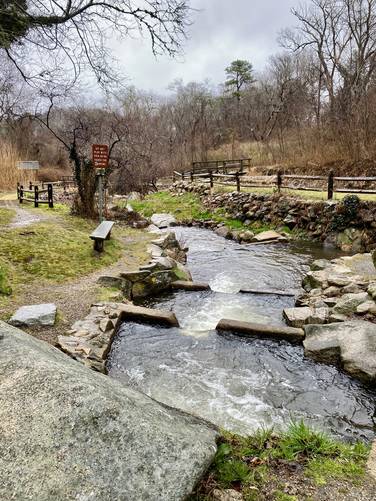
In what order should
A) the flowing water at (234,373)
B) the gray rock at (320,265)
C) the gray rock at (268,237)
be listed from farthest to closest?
the gray rock at (268,237) < the gray rock at (320,265) < the flowing water at (234,373)

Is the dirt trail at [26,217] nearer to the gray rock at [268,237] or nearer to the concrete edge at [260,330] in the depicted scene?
the concrete edge at [260,330]

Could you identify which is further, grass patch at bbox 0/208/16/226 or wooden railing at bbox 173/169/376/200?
wooden railing at bbox 173/169/376/200

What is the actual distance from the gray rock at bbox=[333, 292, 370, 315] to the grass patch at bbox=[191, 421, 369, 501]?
2966mm

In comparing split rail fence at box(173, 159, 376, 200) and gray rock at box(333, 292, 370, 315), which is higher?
split rail fence at box(173, 159, 376, 200)

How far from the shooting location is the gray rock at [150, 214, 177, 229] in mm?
14341

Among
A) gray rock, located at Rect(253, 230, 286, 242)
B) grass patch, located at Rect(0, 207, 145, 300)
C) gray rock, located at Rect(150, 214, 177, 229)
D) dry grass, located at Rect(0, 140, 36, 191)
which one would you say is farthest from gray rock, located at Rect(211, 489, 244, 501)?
dry grass, located at Rect(0, 140, 36, 191)

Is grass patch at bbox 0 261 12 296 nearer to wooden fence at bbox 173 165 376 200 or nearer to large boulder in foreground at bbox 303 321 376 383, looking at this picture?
large boulder in foreground at bbox 303 321 376 383

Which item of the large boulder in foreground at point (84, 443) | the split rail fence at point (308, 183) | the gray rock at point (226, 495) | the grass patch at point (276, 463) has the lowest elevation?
the grass patch at point (276, 463)

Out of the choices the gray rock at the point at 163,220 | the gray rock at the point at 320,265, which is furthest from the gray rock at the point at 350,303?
the gray rock at the point at 163,220

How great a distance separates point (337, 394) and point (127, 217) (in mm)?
10145

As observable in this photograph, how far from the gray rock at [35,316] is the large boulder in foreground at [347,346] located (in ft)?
11.2

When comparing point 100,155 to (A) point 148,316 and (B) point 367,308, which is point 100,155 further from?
(B) point 367,308

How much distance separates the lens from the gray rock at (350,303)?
5395mm

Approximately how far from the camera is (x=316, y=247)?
10.9 metres
